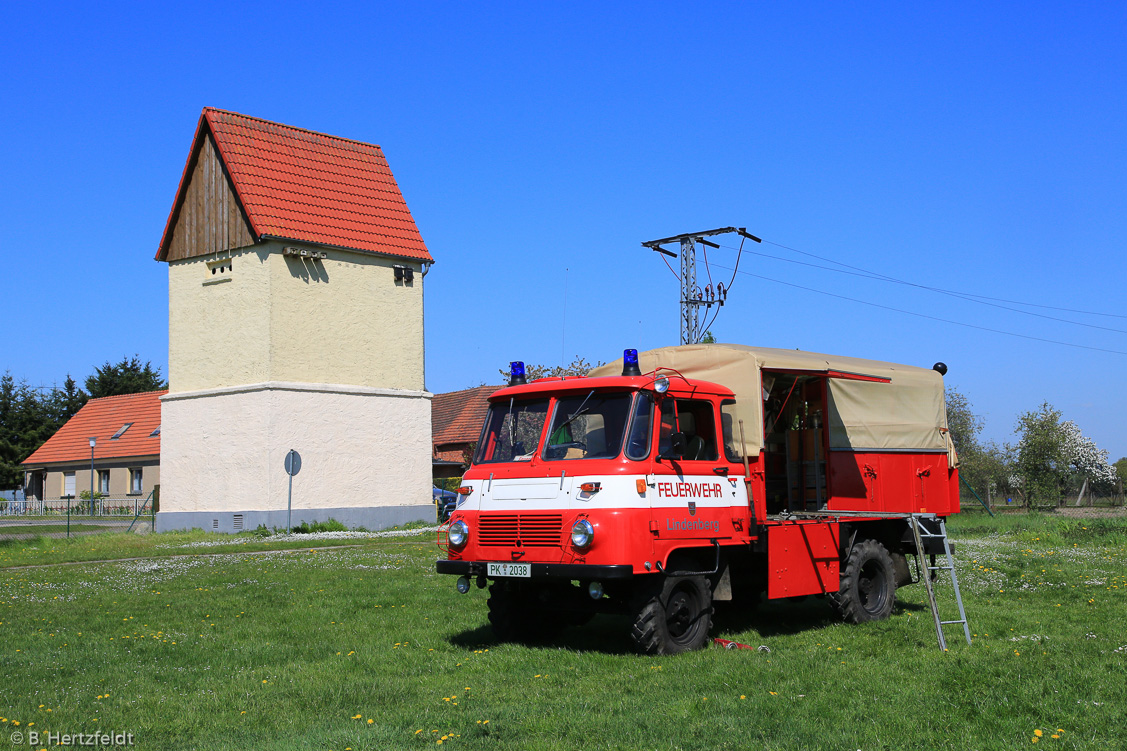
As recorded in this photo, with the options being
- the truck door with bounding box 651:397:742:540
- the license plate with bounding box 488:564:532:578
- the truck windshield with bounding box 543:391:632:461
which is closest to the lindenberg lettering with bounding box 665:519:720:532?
the truck door with bounding box 651:397:742:540

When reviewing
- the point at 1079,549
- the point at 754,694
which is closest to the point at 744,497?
the point at 754,694

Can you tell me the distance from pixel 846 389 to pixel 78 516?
41.2 m

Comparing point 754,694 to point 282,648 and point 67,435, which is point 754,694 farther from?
point 67,435

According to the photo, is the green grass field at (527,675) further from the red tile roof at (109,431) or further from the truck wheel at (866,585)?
Result: the red tile roof at (109,431)

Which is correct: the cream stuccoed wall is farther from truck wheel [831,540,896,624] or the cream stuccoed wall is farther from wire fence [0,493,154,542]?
truck wheel [831,540,896,624]

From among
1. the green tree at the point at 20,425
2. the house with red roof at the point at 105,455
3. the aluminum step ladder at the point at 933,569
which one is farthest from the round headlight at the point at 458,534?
the green tree at the point at 20,425

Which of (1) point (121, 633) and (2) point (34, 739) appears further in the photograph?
(1) point (121, 633)

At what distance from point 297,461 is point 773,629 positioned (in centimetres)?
1902

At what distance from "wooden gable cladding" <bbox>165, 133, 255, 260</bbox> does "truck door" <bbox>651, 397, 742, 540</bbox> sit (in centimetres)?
2455

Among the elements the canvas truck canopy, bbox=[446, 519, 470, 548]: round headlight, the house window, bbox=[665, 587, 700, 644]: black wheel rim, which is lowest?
bbox=[665, 587, 700, 644]: black wheel rim

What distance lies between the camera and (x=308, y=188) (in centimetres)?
3394

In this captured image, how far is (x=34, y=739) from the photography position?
664 cm

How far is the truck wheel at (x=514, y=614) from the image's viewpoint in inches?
410

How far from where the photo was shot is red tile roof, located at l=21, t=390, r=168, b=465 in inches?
1991
